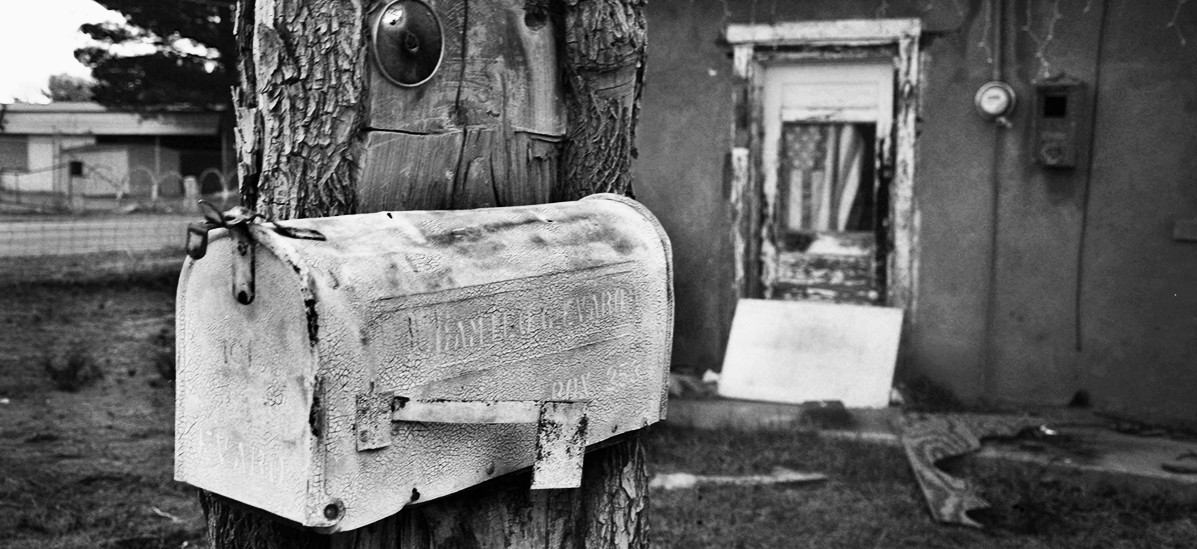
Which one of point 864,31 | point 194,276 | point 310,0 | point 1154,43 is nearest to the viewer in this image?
point 194,276

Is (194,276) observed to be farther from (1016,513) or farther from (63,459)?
(1016,513)

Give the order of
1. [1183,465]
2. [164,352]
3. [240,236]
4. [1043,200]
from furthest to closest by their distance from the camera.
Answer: [1043,200], [164,352], [1183,465], [240,236]

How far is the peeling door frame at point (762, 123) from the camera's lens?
6379 mm

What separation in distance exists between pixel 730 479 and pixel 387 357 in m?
3.67

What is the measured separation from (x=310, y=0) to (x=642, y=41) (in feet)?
2.12

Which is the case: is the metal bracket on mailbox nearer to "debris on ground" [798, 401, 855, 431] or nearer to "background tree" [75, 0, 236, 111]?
"background tree" [75, 0, 236, 111]

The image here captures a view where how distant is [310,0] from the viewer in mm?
1760

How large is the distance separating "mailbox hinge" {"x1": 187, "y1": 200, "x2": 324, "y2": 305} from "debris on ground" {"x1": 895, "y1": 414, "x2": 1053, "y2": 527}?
362cm

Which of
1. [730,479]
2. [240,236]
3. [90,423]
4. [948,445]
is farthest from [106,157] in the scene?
[948,445]

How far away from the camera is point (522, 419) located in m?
1.71

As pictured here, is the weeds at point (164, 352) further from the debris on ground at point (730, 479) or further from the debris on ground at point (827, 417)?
the debris on ground at point (827, 417)

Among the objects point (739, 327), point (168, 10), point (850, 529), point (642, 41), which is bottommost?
point (850, 529)

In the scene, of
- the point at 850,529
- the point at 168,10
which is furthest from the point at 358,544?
the point at 168,10

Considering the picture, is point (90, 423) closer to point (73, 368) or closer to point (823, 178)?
point (73, 368)
